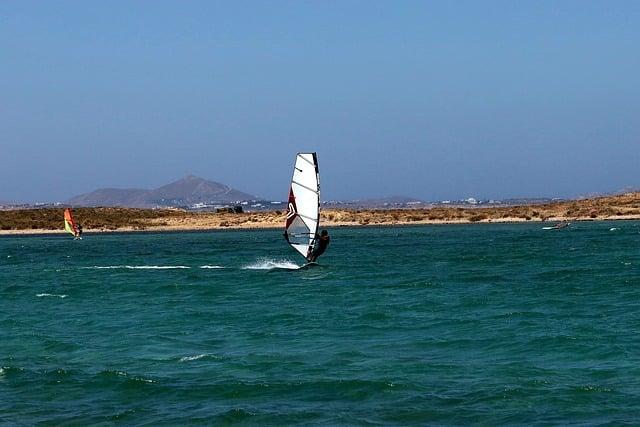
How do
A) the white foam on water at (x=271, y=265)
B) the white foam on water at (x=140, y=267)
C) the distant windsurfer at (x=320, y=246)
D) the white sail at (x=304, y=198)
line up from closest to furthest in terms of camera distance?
the white sail at (x=304, y=198), the distant windsurfer at (x=320, y=246), the white foam on water at (x=271, y=265), the white foam on water at (x=140, y=267)

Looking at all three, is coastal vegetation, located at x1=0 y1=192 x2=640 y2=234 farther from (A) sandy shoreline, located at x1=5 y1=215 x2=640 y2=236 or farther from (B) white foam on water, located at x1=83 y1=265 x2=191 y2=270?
(B) white foam on water, located at x1=83 y1=265 x2=191 y2=270

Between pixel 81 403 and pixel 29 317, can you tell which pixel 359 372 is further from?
pixel 29 317

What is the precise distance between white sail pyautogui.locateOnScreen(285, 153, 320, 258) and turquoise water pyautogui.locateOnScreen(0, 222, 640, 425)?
1997 mm

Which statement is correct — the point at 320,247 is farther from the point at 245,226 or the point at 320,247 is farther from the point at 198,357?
the point at 245,226

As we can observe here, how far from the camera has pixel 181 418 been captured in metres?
16.5

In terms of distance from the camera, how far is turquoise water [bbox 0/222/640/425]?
1689 cm

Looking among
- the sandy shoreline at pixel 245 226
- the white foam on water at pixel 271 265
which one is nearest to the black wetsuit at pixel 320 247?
the white foam on water at pixel 271 265

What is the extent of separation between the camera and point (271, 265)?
47906 millimetres

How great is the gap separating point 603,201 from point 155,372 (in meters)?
106

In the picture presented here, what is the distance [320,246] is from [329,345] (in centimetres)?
1893

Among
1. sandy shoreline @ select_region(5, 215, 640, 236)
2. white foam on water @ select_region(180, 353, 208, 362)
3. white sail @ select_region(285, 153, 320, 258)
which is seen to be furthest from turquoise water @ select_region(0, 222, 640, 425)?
sandy shoreline @ select_region(5, 215, 640, 236)

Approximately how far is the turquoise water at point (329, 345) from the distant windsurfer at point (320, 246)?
32.8 inches

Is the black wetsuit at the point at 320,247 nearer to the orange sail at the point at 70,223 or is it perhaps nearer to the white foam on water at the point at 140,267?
the white foam on water at the point at 140,267

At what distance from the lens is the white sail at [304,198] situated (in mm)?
39938
